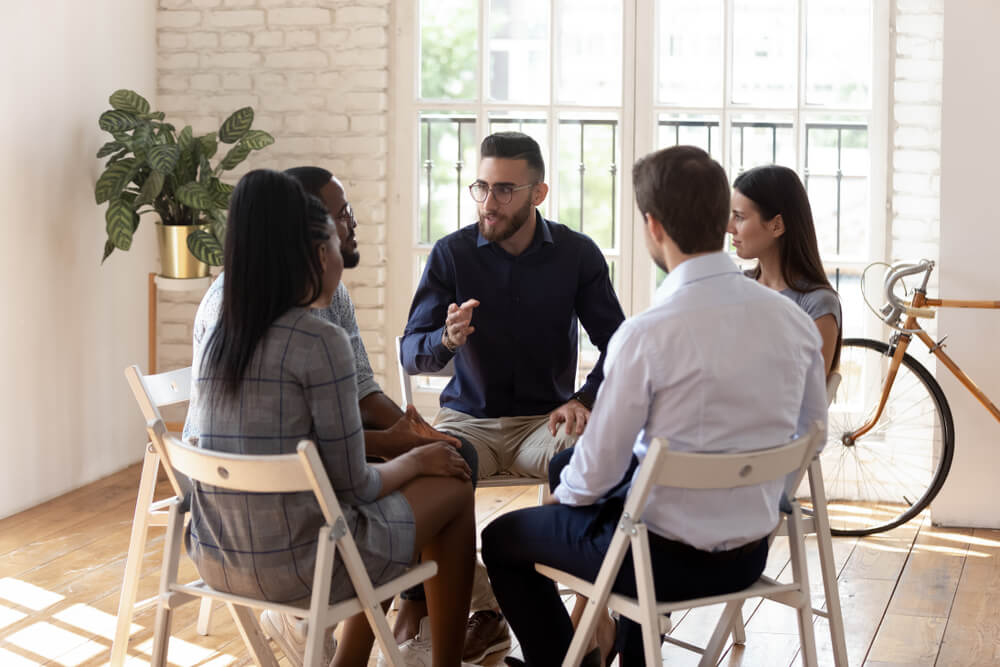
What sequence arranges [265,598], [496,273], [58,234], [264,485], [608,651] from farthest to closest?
1. [58,234]
2. [496,273]
3. [608,651]
4. [265,598]
5. [264,485]

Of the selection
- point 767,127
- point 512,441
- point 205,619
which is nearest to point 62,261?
point 205,619

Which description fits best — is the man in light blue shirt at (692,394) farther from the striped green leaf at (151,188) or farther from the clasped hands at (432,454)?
the striped green leaf at (151,188)

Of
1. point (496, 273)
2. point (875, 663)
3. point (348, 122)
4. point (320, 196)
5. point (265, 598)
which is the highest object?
point (348, 122)

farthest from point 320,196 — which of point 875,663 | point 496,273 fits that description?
point 875,663

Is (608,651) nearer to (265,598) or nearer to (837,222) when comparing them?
(265,598)

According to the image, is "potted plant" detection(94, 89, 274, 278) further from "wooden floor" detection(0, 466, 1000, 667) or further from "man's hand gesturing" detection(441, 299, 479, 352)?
"man's hand gesturing" detection(441, 299, 479, 352)

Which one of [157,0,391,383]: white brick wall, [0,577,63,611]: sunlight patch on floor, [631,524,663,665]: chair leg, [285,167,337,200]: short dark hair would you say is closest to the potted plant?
[157,0,391,383]: white brick wall

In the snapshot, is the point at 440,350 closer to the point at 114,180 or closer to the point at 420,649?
the point at 420,649

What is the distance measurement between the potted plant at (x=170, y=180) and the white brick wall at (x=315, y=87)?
1.17 feet

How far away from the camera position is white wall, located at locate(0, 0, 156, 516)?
436cm

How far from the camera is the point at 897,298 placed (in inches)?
166

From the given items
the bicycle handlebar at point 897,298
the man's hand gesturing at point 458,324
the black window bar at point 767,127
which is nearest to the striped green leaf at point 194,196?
the man's hand gesturing at point 458,324

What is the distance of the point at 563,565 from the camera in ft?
7.60

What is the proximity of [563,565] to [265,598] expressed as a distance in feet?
1.96
